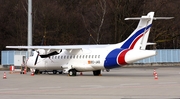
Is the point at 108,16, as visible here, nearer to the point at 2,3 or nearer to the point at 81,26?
the point at 81,26

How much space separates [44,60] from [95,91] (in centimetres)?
1914

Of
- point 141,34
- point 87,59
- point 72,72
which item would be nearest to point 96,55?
point 87,59

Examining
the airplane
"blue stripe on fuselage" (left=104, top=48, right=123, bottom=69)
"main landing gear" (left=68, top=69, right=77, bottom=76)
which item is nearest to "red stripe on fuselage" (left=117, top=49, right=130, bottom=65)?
the airplane

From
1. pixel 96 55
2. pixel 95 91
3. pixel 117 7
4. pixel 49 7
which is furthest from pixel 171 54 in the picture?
pixel 95 91

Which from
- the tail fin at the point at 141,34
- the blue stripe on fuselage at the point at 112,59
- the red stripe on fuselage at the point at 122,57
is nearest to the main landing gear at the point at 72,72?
the blue stripe on fuselage at the point at 112,59

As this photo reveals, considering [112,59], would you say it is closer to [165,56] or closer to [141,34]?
[141,34]

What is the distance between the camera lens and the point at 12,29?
68.7m

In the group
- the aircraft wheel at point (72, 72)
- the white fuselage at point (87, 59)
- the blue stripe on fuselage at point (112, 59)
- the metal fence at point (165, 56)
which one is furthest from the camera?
the metal fence at point (165, 56)

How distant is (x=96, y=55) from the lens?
37.1 meters

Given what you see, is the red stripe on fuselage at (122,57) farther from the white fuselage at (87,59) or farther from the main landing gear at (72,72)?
the main landing gear at (72,72)

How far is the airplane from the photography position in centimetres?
3498

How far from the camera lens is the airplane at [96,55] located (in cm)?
3498

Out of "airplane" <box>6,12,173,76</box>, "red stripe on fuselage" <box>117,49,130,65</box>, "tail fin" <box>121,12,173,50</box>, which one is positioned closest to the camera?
"red stripe on fuselage" <box>117,49,130,65</box>

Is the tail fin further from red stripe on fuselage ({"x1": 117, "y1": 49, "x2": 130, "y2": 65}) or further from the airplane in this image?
red stripe on fuselage ({"x1": 117, "y1": 49, "x2": 130, "y2": 65})
